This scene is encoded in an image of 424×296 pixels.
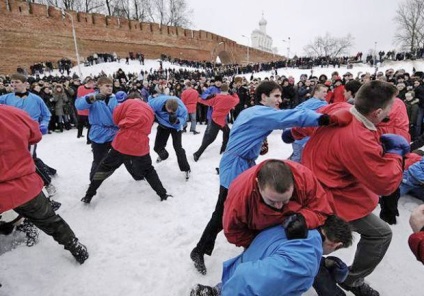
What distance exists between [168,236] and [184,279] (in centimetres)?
80

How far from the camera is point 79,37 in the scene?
28312 mm

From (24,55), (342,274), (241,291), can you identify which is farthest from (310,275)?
(24,55)

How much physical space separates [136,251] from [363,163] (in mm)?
2553

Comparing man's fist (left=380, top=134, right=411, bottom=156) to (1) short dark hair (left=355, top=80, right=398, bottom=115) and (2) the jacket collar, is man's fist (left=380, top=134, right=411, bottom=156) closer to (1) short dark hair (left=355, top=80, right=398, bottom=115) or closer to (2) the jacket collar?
(2) the jacket collar

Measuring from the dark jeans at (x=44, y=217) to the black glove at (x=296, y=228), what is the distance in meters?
2.37

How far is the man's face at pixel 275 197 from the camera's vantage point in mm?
1581

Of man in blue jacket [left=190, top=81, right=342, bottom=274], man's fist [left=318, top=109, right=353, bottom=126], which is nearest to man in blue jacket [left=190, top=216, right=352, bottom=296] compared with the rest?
man's fist [left=318, top=109, right=353, bottom=126]

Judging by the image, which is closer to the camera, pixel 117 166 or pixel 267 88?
pixel 267 88

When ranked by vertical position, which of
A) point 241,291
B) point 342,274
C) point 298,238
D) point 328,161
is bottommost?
point 342,274

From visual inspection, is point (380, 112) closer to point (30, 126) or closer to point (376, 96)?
point (376, 96)

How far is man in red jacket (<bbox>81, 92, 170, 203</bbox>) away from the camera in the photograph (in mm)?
4152

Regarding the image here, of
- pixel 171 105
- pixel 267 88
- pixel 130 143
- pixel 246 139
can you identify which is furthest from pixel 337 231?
pixel 171 105

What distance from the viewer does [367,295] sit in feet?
8.63

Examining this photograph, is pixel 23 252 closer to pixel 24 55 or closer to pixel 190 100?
pixel 190 100
